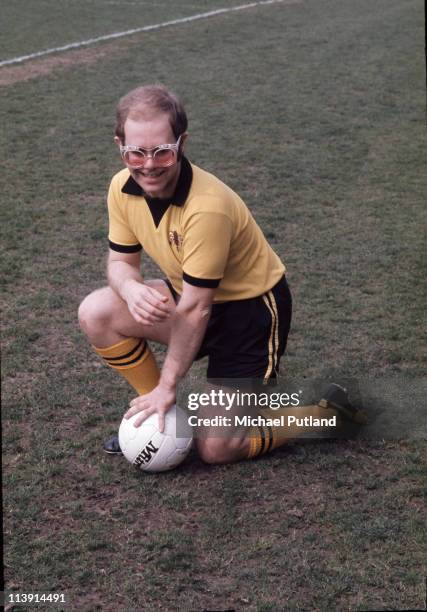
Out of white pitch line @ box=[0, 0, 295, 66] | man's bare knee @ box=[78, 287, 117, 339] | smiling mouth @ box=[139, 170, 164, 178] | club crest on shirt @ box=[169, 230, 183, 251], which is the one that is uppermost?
smiling mouth @ box=[139, 170, 164, 178]

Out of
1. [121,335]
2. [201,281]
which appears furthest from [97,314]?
[201,281]

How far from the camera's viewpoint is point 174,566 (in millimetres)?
3105

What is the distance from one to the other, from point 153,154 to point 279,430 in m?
1.28

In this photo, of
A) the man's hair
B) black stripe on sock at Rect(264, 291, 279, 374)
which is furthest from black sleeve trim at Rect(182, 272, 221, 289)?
the man's hair

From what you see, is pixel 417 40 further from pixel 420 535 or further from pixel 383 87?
pixel 420 535

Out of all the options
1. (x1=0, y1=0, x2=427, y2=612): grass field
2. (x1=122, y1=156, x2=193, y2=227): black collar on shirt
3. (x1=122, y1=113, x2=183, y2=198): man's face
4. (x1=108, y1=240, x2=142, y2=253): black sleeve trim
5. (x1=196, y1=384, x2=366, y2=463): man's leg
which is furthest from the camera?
(x1=108, y1=240, x2=142, y2=253): black sleeve trim

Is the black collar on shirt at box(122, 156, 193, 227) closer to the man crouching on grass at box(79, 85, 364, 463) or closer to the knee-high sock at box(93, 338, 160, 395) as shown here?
the man crouching on grass at box(79, 85, 364, 463)

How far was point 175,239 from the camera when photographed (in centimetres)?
359

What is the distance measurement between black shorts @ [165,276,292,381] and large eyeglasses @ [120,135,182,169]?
69cm

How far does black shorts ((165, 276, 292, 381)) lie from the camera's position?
12.4 feet

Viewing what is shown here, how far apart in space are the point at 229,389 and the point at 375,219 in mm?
3337

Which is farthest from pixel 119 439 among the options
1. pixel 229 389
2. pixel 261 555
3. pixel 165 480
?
pixel 261 555

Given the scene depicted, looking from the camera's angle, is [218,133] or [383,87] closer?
[218,133]

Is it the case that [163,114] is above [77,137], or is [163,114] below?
above
